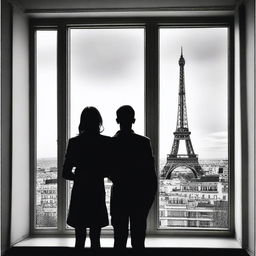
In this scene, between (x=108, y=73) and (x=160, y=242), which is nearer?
(x=160, y=242)

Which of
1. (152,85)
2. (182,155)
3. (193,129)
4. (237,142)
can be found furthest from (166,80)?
(237,142)

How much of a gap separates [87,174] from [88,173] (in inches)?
0.4

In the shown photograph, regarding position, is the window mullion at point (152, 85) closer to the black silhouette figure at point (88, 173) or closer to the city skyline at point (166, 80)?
the city skyline at point (166, 80)

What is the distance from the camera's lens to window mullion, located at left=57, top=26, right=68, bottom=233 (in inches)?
162

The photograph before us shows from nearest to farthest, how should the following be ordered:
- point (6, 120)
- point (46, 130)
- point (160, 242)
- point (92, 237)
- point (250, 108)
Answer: point (92, 237)
point (250, 108)
point (6, 120)
point (160, 242)
point (46, 130)

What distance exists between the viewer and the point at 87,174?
2775mm

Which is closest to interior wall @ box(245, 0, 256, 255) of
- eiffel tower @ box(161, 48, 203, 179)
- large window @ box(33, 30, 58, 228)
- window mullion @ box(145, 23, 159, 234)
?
eiffel tower @ box(161, 48, 203, 179)

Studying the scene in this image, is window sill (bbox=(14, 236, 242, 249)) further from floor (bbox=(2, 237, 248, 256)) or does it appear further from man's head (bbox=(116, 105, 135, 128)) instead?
man's head (bbox=(116, 105, 135, 128))

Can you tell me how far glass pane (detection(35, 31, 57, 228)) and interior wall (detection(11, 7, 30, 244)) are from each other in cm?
13

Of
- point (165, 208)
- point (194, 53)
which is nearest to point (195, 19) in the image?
point (194, 53)

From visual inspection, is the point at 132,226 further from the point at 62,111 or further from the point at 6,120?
the point at 62,111

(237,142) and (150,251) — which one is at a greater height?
(237,142)

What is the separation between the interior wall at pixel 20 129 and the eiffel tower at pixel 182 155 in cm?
150

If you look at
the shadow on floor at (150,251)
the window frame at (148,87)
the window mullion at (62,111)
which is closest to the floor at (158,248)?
the shadow on floor at (150,251)
